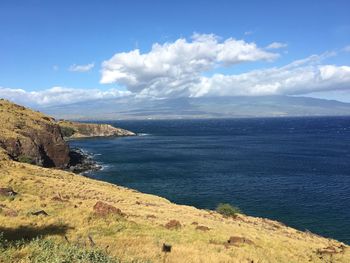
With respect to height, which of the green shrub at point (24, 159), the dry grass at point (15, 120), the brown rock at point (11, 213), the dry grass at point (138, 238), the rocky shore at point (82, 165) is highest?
the dry grass at point (15, 120)

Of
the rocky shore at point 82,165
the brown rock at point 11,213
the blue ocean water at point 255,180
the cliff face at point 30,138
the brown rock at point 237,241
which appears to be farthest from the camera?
the rocky shore at point 82,165

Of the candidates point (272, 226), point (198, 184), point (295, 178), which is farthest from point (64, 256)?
point (295, 178)

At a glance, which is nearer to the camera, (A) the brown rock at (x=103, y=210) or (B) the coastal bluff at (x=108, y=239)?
(B) the coastal bluff at (x=108, y=239)

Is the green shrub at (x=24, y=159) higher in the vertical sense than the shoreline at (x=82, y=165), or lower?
higher

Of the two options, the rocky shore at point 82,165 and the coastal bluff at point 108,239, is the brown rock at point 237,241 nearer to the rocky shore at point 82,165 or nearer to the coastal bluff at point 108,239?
the coastal bluff at point 108,239

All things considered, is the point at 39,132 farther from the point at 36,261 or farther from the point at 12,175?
the point at 36,261

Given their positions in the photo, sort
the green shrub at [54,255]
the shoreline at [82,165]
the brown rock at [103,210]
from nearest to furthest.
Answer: the green shrub at [54,255]
the brown rock at [103,210]
the shoreline at [82,165]

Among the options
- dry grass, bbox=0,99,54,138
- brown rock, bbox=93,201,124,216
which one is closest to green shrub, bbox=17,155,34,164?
dry grass, bbox=0,99,54,138

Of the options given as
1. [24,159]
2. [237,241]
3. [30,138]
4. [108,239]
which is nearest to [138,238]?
[108,239]

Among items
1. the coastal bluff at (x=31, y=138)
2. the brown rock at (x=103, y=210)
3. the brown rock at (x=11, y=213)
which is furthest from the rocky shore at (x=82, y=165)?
the brown rock at (x=11, y=213)

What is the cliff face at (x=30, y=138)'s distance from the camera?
9256 centimetres

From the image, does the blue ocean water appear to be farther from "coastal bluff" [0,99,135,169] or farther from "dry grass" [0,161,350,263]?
"dry grass" [0,161,350,263]

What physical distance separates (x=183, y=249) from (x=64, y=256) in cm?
1052

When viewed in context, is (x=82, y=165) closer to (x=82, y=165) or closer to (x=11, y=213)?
(x=82, y=165)
